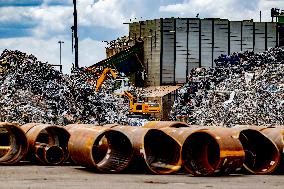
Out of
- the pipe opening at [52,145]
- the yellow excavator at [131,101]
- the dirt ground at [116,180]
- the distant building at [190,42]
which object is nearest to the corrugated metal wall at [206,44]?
the distant building at [190,42]

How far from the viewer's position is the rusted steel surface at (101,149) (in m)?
14.4

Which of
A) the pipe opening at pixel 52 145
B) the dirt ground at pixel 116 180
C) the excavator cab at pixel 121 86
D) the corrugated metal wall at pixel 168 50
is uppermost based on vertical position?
the corrugated metal wall at pixel 168 50

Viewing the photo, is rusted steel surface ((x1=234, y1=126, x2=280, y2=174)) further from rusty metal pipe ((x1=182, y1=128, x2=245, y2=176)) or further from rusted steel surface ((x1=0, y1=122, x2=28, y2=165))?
rusted steel surface ((x1=0, y1=122, x2=28, y2=165))

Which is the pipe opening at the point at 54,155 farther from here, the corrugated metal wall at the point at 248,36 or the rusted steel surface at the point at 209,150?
the corrugated metal wall at the point at 248,36

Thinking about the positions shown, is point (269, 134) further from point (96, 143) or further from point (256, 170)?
point (96, 143)

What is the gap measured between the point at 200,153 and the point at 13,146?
525 centimetres

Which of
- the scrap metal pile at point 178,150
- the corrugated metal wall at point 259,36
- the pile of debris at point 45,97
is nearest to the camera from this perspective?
the scrap metal pile at point 178,150

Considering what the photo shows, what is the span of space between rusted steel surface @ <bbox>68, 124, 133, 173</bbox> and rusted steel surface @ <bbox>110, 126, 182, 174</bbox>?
0.20 m

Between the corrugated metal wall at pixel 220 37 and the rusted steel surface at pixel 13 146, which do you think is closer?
the rusted steel surface at pixel 13 146

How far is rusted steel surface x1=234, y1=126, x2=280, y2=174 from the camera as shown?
48.3 ft

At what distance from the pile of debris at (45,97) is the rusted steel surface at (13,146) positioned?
40.2 ft

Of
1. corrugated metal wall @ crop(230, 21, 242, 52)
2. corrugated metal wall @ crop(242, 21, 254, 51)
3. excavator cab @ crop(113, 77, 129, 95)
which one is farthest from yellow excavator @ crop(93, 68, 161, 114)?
corrugated metal wall @ crop(242, 21, 254, 51)

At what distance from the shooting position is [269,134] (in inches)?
603

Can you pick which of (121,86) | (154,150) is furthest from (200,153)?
(121,86)
